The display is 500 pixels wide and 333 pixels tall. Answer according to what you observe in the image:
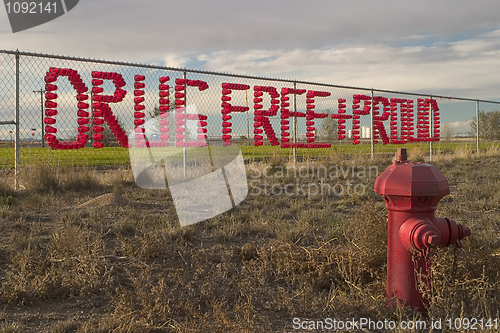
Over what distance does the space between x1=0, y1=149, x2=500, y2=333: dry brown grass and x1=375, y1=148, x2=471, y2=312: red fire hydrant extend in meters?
0.11

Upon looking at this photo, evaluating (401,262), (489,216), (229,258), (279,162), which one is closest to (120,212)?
(229,258)

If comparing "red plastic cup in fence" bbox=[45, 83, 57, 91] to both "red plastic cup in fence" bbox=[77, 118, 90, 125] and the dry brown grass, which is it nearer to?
"red plastic cup in fence" bbox=[77, 118, 90, 125]

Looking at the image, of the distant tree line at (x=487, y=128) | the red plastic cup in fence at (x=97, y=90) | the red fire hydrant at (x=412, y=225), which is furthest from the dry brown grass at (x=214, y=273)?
the distant tree line at (x=487, y=128)

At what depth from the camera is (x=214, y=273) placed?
363 cm

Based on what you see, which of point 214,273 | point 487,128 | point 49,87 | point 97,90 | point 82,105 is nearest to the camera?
point 214,273

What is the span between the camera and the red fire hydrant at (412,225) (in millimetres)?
2637

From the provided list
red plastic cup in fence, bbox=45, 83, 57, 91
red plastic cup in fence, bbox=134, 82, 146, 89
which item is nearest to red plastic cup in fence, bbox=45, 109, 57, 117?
red plastic cup in fence, bbox=45, 83, 57, 91

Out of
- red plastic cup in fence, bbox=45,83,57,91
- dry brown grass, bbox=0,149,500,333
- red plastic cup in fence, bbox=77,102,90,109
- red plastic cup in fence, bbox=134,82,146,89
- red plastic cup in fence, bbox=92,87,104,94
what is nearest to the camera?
dry brown grass, bbox=0,149,500,333

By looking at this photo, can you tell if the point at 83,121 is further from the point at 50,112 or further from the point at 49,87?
the point at 49,87

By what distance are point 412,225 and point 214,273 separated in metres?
1.73

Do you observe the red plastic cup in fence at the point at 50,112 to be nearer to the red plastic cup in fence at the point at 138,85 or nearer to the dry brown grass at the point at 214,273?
the red plastic cup in fence at the point at 138,85

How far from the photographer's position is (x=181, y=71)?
961 centimetres

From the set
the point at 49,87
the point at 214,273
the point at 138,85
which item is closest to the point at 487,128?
the point at 138,85

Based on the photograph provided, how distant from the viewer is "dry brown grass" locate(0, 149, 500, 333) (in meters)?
2.76
